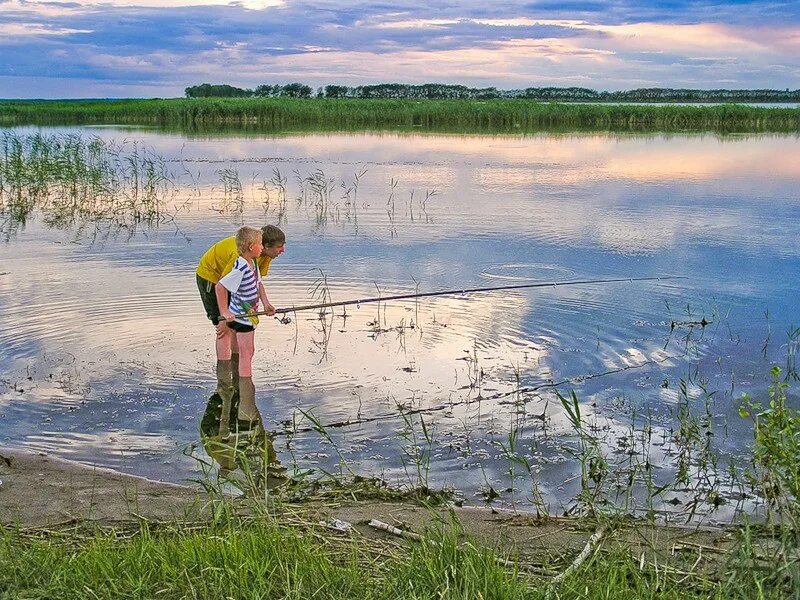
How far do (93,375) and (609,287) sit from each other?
239 inches

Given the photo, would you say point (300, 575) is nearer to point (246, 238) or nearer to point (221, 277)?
point (246, 238)

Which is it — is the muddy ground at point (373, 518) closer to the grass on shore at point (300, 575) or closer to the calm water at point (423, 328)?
the grass on shore at point (300, 575)

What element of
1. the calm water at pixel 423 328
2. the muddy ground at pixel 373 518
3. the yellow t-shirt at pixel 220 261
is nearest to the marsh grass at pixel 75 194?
the calm water at pixel 423 328

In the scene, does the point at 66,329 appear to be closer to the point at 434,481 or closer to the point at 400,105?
the point at 434,481

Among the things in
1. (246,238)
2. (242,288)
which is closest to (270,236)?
(246,238)

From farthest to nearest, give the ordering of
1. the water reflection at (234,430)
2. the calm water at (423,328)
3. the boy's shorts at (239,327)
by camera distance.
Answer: the boy's shorts at (239,327), the calm water at (423,328), the water reflection at (234,430)

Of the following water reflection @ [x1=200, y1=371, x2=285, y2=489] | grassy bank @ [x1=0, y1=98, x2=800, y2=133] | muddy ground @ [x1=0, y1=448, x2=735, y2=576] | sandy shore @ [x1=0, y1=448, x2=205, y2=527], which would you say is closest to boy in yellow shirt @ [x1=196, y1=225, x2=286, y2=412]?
water reflection @ [x1=200, y1=371, x2=285, y2=489]

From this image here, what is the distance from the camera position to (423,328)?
9336mm

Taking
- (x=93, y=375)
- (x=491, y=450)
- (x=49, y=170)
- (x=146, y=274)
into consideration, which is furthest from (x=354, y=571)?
(x=49, y=170)

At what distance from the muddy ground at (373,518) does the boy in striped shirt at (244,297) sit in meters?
1.53

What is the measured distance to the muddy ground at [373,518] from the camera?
165 inches

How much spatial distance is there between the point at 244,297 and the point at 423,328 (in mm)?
2639

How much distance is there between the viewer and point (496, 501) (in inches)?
219

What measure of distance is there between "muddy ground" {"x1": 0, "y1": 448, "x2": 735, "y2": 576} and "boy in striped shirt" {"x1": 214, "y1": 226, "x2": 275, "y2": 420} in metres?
1.53
